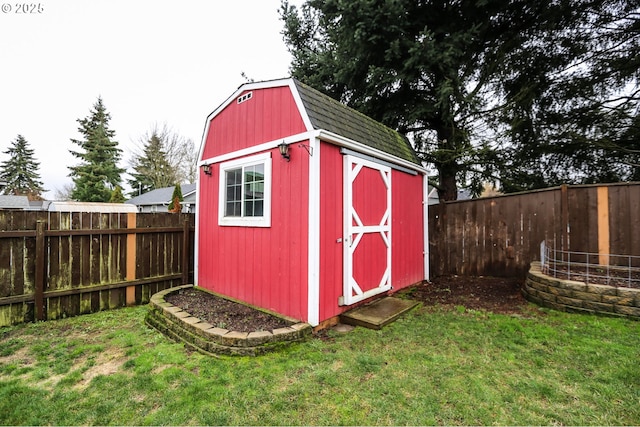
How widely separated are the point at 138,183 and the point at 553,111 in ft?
102

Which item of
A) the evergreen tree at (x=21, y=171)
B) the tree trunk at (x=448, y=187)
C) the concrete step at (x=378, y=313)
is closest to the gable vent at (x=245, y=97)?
the concrete step at (x=378, y=313)

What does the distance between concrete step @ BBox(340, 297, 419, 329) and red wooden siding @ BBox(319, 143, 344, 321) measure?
20 cm

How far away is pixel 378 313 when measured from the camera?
3846mm

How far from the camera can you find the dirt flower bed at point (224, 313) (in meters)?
3.32

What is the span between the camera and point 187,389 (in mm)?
2250

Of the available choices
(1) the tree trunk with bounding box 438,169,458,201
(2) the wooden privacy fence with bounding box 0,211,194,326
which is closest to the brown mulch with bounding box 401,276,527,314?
(1) the tree trunk with bounding box 438,169,458,201

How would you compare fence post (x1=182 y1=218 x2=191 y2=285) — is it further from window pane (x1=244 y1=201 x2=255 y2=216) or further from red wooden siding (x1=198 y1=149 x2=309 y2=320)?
window pane (x1=244 y1=201 x2=255 y2=216)

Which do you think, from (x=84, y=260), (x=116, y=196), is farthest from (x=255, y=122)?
(x=116, y=196)

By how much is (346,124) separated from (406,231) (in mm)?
2452

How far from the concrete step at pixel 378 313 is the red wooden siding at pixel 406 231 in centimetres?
60

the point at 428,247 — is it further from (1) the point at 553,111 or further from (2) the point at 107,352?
(2) the point at 107,352

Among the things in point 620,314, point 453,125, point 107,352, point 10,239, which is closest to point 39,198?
point 10,239

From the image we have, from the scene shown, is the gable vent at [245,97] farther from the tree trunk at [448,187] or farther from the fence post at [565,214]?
the fence post at [565,214]

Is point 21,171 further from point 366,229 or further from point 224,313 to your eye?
point 366,229
